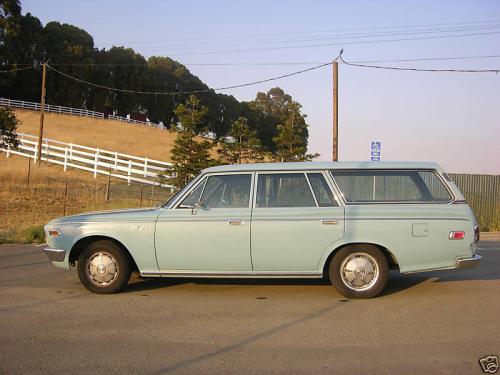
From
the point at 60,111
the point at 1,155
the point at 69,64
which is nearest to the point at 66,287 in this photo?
the point at 1,155

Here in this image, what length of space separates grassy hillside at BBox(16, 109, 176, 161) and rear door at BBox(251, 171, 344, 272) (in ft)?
144

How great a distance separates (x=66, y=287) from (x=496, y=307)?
556 cm

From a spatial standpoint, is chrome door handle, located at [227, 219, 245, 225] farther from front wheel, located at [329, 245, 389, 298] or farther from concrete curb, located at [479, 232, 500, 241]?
concrete curb, located at [479, 232, 500, 241]

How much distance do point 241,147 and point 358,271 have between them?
1604 centimetres

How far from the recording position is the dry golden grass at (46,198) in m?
15.5

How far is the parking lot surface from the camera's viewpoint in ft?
15.4

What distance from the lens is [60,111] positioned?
65.1m

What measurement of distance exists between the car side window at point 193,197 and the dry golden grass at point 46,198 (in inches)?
280

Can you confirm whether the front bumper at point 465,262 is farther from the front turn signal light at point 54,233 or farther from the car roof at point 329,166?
the front turn signal light at point 54,233

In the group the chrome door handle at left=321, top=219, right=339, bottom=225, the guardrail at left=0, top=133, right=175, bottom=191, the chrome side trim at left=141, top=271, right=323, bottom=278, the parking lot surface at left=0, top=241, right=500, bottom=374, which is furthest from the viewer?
the guardrail at left=0, top=133, right=175, bottom=191

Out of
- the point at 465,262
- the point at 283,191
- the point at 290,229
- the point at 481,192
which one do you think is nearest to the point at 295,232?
the point at 290,229

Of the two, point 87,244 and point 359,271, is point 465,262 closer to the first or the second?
point 359,271

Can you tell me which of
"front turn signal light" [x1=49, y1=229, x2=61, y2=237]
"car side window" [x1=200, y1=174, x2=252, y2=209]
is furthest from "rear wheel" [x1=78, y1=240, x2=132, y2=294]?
"car side window" [x1=200, y1=174, x2=252, y2=209]

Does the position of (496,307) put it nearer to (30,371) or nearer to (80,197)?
(30,371)
